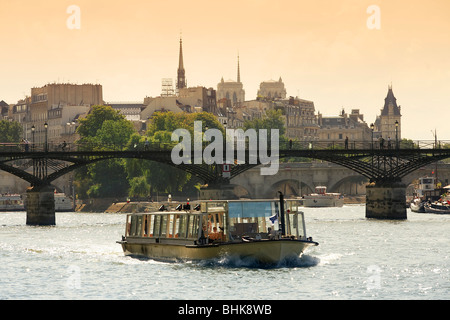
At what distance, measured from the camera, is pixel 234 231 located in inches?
2101

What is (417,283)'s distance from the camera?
4831 cm

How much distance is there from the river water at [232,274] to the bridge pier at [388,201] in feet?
120

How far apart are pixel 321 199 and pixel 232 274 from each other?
123m

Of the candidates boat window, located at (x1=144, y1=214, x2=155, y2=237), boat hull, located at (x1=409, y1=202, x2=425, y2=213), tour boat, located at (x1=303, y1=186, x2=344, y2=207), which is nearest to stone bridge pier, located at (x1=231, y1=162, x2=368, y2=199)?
tour boat, located at (x1=303, y1=186, x2=344, y2=207)

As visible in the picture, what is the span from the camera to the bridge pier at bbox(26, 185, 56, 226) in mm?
107312

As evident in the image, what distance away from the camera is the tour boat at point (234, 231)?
5175 cm

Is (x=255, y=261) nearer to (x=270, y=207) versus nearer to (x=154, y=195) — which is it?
(x=270, y=207)

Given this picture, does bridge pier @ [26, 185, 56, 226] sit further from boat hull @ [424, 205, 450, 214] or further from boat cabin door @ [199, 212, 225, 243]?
boat cabin door @ [199, 212, 225, 243]

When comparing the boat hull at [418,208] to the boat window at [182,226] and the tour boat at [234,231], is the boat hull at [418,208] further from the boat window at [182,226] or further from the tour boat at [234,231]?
the boat window at [182,226]

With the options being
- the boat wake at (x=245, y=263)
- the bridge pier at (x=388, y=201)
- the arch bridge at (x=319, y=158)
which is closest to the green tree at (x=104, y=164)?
the arch bridge at (x=319, y=158)

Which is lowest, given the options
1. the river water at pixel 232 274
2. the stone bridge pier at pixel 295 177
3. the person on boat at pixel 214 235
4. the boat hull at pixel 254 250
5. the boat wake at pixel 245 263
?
the river water at pixel 232 274
